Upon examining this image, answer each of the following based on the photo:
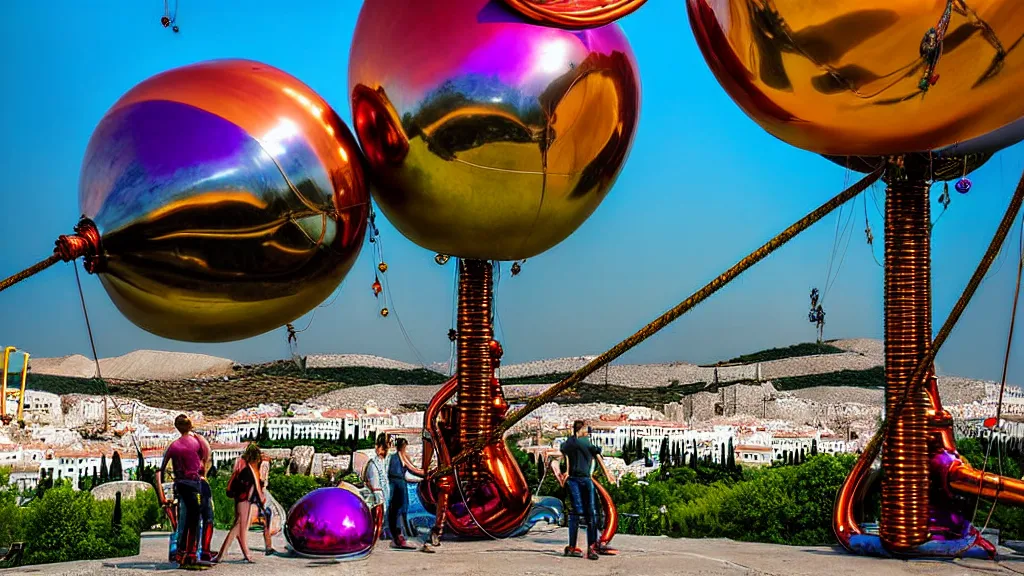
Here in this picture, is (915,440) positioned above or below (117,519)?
above

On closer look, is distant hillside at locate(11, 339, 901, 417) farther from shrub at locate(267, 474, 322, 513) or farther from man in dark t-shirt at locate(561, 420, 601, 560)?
man in dark t-shirt at locate(561, 420, 601, 560)

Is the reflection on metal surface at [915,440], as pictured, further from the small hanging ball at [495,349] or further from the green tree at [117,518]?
the green tree at [117,518]

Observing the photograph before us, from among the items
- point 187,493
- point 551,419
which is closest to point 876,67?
point 187,493

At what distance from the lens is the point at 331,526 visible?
323 inches

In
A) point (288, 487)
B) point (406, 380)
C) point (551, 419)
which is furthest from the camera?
point (406, 380)

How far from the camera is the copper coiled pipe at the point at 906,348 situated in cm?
762

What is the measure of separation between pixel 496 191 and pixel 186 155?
182 cm

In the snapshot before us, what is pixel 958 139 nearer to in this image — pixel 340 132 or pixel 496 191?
pixel 496 191

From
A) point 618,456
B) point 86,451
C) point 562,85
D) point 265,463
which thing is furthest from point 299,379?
point 562,85

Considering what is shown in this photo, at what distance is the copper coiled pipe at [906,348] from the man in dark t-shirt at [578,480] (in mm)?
2066

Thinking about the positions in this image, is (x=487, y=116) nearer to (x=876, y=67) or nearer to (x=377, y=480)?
(x=876, y=67)

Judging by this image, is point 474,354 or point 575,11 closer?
point 575,11

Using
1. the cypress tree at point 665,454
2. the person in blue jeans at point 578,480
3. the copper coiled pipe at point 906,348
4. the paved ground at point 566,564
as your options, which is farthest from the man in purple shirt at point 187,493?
the cypress tree at point 665,454

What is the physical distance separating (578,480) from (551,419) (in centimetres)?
2580
